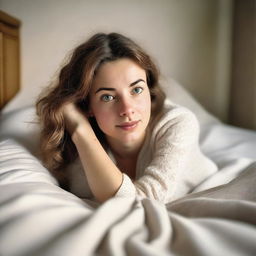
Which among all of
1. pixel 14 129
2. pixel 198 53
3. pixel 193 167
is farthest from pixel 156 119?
pixel 198 53

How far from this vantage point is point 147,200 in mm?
603

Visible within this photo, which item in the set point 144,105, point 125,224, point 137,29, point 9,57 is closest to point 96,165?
point 144,105

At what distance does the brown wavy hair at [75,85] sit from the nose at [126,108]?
0.14 m

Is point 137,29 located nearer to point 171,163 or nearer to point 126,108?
point 126,108

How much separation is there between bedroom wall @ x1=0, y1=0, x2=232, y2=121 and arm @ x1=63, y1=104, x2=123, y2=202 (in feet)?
3.60

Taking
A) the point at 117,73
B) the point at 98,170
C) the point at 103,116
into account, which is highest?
the point at 117,73

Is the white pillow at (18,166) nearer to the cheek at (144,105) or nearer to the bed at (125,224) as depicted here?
the bed at (125,224)

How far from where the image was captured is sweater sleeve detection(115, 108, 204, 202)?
885mm

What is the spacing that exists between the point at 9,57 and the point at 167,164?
128 cm

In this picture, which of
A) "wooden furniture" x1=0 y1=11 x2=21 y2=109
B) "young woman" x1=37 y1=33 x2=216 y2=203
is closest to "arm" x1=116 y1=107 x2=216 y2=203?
"young woman" x1=37 y1=33 x2=216 y2=203

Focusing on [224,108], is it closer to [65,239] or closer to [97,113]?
[97,113]

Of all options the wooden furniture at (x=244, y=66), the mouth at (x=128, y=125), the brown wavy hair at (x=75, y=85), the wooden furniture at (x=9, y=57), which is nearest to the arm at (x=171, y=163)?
the mouth at (x=128, y=125)

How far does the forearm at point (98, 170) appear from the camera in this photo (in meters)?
0.86

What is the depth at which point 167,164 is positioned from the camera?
92 centimetres
